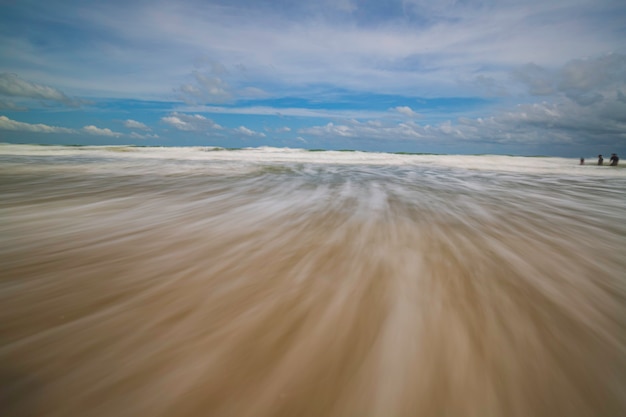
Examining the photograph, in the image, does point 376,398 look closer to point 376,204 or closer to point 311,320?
point 311,320

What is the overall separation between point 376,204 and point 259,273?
13.0 ft

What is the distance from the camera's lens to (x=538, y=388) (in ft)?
4.53

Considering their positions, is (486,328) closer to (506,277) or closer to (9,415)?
(506,277)

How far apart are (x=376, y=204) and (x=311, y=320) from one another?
4.45m

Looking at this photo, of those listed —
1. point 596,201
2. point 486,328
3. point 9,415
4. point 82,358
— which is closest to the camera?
point 9,415

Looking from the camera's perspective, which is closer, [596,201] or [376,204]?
[376,204]

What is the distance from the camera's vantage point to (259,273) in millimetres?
2580

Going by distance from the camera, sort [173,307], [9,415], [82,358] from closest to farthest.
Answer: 1. [9,415]
2. [82,358]
3. [173,307]

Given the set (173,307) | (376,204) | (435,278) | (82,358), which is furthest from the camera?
(376,204)

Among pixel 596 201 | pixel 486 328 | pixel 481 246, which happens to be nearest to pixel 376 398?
pixel 486 328

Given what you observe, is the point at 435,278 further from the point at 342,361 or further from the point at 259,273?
the point at 259,273

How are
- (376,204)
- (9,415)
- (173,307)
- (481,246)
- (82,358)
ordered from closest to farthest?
(9,415) < (82,358) < (173,307) < (481,246) < (376,204)

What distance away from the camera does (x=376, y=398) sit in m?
1.32

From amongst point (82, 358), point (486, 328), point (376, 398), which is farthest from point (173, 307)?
point (486, 328)
